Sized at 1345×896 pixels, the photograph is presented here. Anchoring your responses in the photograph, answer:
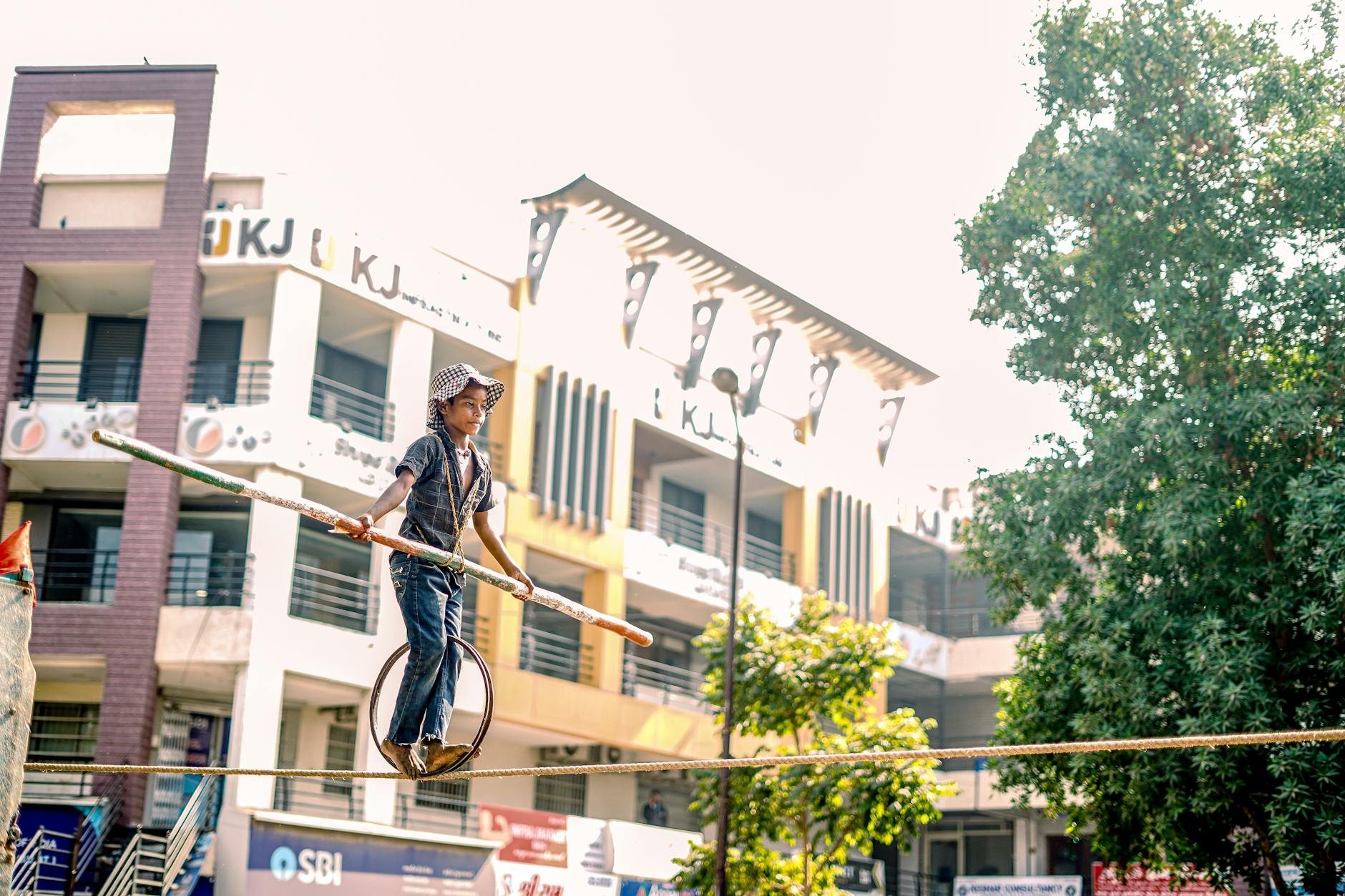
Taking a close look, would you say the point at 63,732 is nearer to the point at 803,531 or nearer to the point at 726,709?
the point at 726,709

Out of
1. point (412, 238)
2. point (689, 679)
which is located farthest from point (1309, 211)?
point (689, 679)

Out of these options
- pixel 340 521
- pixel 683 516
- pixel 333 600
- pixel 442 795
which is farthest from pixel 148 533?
pixel 340 521

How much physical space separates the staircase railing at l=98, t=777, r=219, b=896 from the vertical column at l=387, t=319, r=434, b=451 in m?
6.62

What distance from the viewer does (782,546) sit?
121 ft

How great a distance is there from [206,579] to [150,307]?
14.7 ft

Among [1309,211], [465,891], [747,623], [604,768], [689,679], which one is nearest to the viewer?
[604,768]

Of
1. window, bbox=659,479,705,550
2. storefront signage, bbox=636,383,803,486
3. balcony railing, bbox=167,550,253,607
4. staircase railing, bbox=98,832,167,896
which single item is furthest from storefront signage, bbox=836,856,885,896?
staircase railing, bbox=98,832,167,896

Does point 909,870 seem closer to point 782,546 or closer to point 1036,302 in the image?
point 782,546

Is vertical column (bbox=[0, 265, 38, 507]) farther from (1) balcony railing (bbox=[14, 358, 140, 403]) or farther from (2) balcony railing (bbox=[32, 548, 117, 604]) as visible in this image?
(2) balcony railing (bbox=[32, 548, 117, 604])

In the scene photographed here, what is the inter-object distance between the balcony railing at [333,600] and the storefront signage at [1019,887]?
14198mm

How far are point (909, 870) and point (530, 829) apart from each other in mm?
17775

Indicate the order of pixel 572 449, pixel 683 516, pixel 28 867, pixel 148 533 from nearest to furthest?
pixel 28 867 < pixel 148 533 < pixel 572 449 < pixel 683 516

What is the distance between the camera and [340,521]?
6.93 meters

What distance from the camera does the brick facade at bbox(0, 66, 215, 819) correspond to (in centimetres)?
2466
